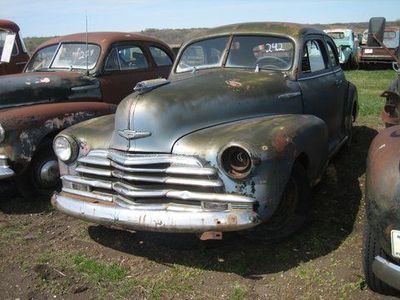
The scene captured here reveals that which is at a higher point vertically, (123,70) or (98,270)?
(123,70)

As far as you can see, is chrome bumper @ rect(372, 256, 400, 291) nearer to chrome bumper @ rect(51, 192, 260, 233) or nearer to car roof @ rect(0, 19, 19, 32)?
chrome bumper @ rect(51, 192, 260, 233)

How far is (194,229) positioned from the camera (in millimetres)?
→ 3309

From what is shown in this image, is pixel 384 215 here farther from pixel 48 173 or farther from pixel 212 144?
pixel 48 173

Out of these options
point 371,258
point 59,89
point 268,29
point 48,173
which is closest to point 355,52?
point 268,29

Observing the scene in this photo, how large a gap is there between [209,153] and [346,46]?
1809 centimetres

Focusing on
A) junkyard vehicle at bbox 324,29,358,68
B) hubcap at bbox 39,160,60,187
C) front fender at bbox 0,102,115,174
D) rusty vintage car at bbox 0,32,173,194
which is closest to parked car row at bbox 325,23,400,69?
junkyard vehicle at bbox 324,29,358,68

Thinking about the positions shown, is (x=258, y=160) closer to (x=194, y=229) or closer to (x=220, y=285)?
(x=194, y=229)

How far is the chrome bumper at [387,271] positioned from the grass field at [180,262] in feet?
1.39

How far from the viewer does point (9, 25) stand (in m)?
9.05

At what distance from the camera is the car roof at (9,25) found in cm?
898

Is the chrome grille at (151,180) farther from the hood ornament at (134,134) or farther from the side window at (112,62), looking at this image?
the side window at (112,62)

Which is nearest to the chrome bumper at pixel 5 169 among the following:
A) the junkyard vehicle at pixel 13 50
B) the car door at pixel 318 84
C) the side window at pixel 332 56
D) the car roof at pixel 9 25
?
the car door at pixel 318 84

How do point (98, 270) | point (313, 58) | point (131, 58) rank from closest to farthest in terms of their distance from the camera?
point (98, 270), point (313, 58), point (131, 58)

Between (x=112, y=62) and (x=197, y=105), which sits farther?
(x=112, y=62)
